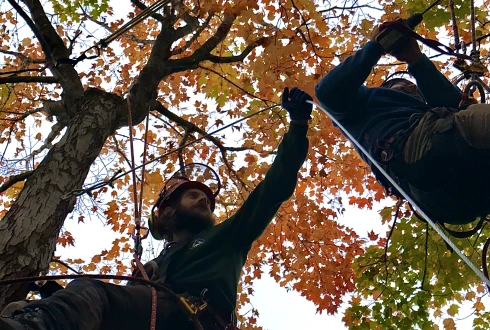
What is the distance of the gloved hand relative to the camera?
3.30 metres

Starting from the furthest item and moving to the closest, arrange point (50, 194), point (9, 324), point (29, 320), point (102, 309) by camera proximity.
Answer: point (50, 194)
point (102, 309)
point (29, 320)
point (9, 324)

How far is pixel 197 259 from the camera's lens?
125 inches

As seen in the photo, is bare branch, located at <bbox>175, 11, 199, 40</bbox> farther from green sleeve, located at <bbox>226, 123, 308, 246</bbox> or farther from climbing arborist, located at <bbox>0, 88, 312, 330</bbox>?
green sleeve, located at <bbox>226, 123, 308, 246</bbox>

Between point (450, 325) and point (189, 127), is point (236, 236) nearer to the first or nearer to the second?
point (189, 127)

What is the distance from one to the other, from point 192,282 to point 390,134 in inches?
54.3

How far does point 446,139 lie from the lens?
2791mm

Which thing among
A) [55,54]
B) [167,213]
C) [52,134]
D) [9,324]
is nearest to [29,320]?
[9,324]

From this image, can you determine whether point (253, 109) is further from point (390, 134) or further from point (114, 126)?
point (390, 134)

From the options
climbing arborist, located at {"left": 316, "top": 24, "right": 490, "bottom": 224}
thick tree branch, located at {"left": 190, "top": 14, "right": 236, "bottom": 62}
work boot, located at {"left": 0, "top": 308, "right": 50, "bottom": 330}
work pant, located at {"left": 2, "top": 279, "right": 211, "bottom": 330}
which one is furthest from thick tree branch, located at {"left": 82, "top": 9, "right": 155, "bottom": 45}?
work boot, located at {"left": 0, "top": 308, "right": 50, "bottom": 330}

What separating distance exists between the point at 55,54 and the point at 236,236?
2623mm

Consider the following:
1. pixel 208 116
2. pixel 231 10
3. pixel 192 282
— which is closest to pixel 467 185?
pixel 192 282

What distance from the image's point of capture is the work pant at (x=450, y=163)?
274cm

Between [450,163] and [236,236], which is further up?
[236,236]

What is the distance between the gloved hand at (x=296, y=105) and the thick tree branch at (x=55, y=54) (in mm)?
2106
